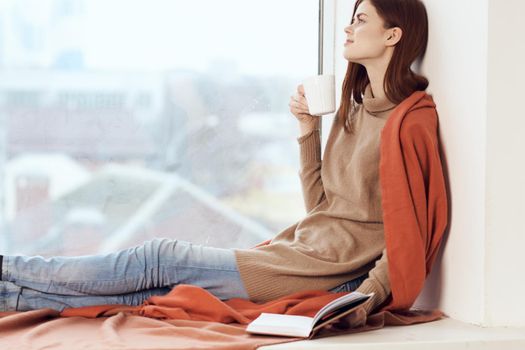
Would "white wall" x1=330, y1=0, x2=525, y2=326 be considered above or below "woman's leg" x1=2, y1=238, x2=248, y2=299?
above

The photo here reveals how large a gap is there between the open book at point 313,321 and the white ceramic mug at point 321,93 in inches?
20.2

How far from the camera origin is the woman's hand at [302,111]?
2.02 metres

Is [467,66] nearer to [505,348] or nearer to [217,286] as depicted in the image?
[505,348]

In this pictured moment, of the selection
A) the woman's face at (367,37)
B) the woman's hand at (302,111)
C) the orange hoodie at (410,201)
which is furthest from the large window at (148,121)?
the orange hoodie at (410,201)

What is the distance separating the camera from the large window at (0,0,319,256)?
2.38m

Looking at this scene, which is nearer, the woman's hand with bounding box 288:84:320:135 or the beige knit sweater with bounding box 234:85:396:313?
the beige knit sweater with bounding box 234:85:396:313

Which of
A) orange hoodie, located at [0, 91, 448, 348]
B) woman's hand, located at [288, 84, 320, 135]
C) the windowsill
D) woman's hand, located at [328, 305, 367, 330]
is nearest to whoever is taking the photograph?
the windowsill

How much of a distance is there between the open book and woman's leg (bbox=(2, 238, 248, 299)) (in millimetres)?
217

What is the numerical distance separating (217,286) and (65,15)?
1.04m

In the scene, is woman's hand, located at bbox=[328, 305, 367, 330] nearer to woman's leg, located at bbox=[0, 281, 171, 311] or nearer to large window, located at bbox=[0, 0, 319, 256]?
woman's leg, located at bbox=[0, 281, 171, 311]

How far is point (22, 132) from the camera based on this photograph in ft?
7.82

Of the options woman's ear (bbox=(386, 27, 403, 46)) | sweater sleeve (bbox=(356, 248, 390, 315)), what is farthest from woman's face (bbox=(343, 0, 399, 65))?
sweater sleeve (bbox=(356, 248, 390, 315))

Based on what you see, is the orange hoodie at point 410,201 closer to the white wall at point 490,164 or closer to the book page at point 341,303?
the white wall at point 490,164

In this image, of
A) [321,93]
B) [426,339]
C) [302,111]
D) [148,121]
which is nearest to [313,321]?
[426,339]
